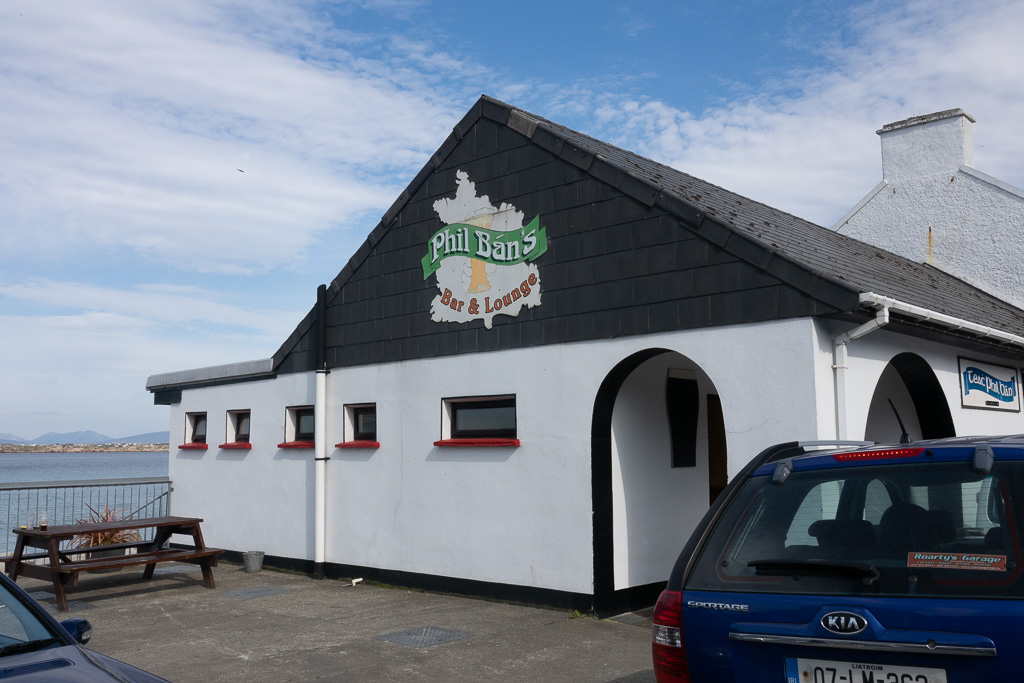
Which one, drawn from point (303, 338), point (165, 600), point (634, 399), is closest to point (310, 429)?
point (303, 338)

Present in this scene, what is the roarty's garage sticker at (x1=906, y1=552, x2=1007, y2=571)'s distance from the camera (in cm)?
271

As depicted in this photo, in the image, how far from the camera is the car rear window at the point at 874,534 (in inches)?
109

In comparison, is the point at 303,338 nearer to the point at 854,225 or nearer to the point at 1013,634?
the point at 854,225

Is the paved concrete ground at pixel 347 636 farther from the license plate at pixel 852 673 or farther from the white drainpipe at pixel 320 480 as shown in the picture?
the license plate at pixel 852 673

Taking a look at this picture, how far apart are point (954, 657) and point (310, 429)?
35.4 feet

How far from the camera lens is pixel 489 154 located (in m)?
10.3

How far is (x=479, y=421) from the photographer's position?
10195mm

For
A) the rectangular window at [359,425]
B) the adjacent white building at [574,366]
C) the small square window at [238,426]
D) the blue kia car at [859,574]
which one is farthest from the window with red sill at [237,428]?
the blue kia car at [859,574]

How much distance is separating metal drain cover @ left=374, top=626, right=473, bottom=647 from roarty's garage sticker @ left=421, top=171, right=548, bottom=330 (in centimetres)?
347

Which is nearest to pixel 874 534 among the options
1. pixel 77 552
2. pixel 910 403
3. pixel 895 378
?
pixel 895 378

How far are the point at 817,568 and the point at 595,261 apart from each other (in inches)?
246

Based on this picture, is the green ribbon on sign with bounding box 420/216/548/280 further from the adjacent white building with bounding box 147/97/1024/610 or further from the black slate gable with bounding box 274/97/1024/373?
the black slate gable with bounding box 274/97/1024/373

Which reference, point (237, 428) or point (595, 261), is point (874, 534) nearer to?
point (595, 261)

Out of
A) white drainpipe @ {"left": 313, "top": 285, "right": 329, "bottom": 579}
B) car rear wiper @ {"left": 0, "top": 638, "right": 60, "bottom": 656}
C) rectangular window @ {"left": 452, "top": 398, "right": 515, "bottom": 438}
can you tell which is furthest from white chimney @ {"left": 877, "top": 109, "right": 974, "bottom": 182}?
car rear wiper @ {"left": 0, "top": 638, "right": 60, "bottom": 656}
